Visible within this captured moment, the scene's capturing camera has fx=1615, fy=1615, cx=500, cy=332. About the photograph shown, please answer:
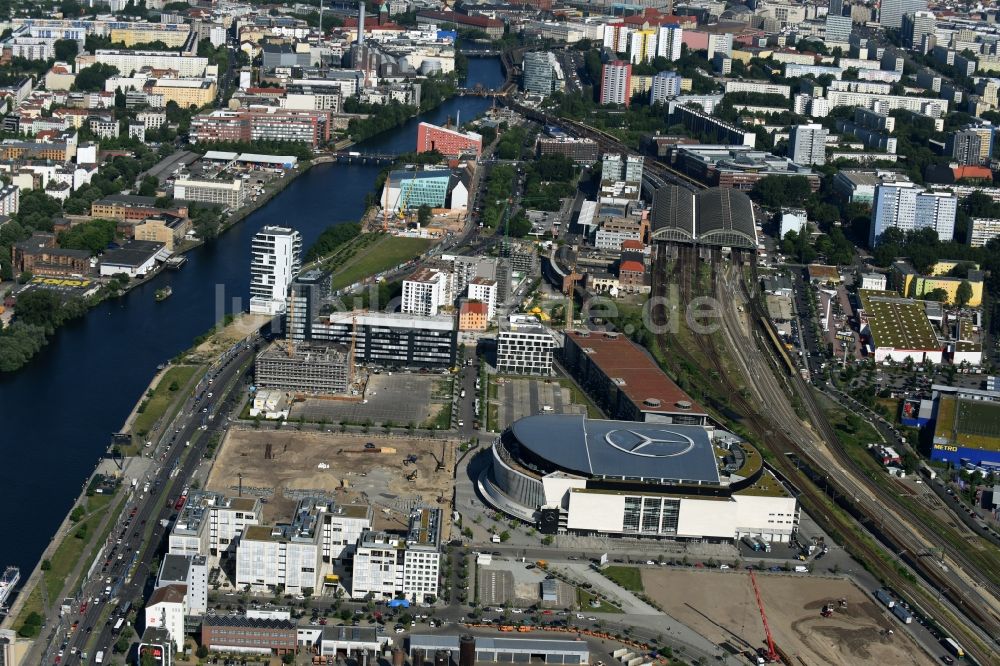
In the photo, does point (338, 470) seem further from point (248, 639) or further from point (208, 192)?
point (208, 192)

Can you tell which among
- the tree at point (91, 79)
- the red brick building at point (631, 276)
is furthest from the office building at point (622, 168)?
the tree at point (91, 79)

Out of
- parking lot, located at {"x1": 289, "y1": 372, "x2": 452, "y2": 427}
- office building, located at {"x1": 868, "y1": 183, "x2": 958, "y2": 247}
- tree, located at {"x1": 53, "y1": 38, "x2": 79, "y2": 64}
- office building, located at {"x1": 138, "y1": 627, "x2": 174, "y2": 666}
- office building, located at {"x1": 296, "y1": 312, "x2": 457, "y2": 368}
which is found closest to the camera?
office building, located at {"x1": 138, "y1": 627, "x2": 174, "y2": 666}

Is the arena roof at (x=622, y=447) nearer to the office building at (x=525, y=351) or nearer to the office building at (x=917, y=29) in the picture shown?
the office building at (x=525, y=351)

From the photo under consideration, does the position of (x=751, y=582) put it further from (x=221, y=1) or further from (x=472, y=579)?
(x=221, y=1)

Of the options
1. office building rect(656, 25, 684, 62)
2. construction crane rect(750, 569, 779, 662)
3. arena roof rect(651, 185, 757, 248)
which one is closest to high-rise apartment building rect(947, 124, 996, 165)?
arena roof rect(651, 185, 757, 248)

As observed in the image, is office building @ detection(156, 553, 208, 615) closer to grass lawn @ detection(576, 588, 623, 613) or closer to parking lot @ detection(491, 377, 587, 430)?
grass lawn @ detection(576, 588, 623, 613)

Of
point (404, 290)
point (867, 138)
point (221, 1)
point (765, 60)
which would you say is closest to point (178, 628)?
point (404, 290)

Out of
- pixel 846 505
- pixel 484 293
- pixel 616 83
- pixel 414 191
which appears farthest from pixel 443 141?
pixel 846 505
